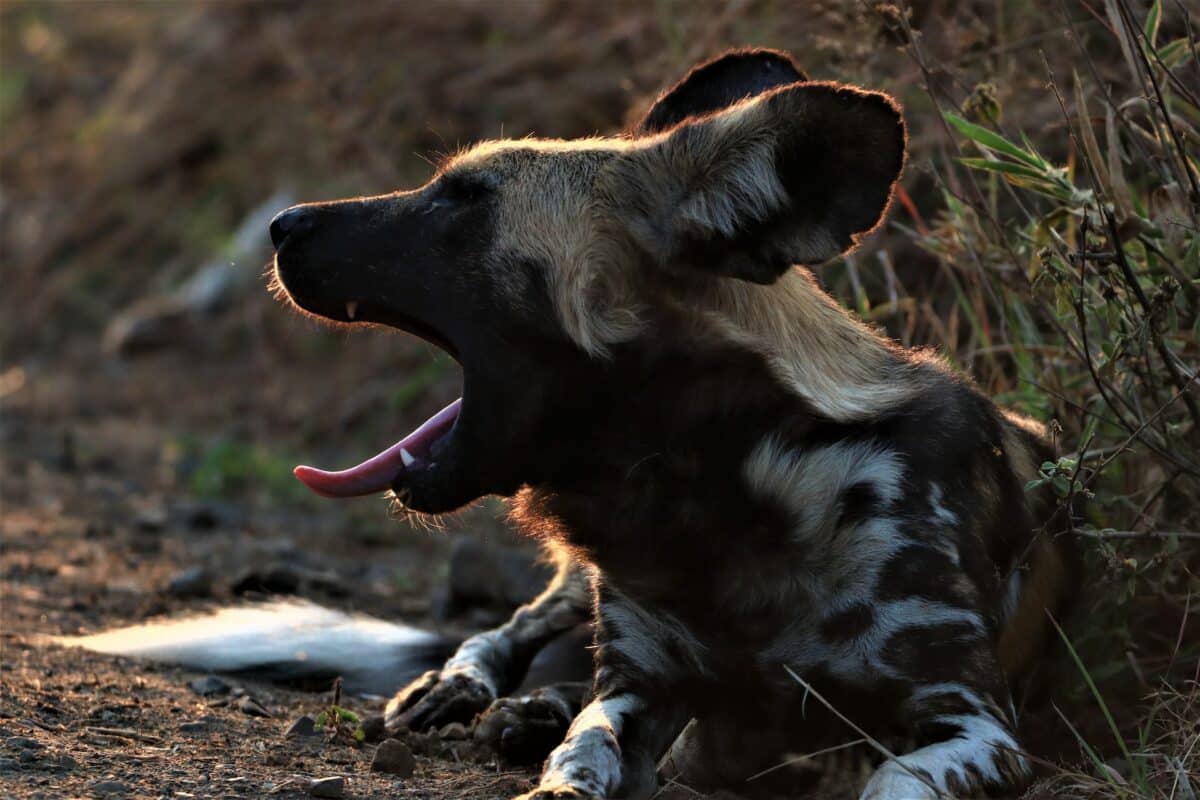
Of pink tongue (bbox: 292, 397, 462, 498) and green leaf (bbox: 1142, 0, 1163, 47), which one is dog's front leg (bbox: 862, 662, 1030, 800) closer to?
pink tongue (bbox: 292, 397, 462, 498)

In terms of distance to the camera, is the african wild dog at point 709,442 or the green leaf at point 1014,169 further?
the green leaf at point 1014,169

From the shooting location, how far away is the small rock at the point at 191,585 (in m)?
4.67

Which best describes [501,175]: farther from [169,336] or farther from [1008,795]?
[169,336]

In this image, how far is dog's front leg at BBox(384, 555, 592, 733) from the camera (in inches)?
145

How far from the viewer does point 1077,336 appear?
3.42 metres

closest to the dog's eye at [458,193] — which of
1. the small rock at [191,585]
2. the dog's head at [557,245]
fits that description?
the dog's head at [557,245]

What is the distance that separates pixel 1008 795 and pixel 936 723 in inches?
6.2

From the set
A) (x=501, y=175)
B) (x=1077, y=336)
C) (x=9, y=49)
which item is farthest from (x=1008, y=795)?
(x=9, y=49)

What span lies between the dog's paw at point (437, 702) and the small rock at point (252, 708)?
263 mm

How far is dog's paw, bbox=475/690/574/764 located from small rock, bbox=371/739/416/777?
1.06ft

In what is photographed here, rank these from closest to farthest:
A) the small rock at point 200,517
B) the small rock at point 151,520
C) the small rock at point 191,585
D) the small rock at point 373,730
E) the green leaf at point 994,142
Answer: the green leaf at point 994,142, the small rock at point 373,730, the small rock at point 191,585, the small rock at point 151,520, the small rock at point 200,517

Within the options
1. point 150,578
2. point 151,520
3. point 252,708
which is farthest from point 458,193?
point 151,520

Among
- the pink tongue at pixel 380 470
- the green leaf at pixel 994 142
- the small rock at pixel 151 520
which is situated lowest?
the small rock at pixel 151 520

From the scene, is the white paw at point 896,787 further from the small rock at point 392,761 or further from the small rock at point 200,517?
the small rock at point 200,517
